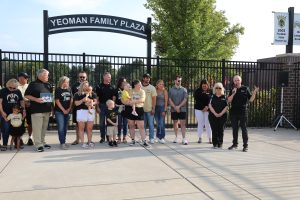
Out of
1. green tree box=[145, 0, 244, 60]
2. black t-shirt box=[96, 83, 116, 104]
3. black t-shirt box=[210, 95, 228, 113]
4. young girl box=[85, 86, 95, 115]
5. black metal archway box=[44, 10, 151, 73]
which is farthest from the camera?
green tree box=[145, 0, 244, 60]

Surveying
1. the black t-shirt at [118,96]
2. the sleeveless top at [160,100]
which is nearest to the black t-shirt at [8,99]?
the black t-shirt at [118,96]

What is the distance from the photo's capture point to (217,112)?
8.27m

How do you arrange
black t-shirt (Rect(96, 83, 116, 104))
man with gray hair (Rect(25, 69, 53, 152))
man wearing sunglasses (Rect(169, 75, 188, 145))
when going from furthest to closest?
man wearing sunglasses (Rect(169, 75, 188, 145)), black t-shirt (Rect(96, 83, 116, 104)), man with gray hair (Rect(25, 69, 53, 152))

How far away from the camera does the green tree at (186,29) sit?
1853 cm

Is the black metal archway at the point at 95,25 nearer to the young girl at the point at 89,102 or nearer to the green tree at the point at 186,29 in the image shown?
the young girl at the point at 89,102

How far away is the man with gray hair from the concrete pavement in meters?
0.41

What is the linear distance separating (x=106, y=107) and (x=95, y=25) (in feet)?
12.3

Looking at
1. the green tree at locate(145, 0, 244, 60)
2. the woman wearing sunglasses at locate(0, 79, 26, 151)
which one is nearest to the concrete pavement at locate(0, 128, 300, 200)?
the woman wearing sunglasses at locate(0, 79, 26, 151)

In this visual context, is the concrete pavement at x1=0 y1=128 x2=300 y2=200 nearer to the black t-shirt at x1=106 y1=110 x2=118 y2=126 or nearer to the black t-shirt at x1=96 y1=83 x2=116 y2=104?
the black t-shirt at x1=106 y1=110 x2=118 y2=126

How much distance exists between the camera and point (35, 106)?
24.8ft

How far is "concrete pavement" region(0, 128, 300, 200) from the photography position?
4730 millimetres

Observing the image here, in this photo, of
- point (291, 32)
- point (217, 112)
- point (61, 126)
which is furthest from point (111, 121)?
point (291, 32)

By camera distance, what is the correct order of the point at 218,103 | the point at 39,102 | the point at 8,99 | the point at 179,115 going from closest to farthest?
the point at 39,102 → the point at 8,99 → the point at 218,103 → the point at 179,115

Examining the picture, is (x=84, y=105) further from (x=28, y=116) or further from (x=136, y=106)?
Result: (x=28, y=116)
